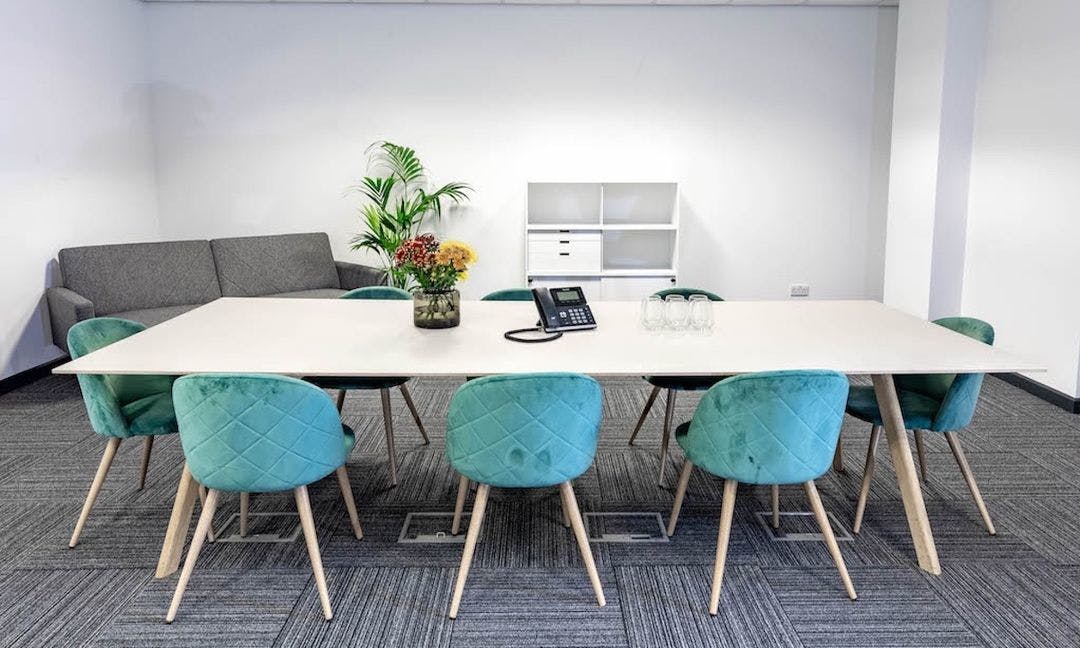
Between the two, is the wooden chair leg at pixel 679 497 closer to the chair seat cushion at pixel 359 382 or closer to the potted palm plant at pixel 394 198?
→ the chair seat cushion at pixel 359 382

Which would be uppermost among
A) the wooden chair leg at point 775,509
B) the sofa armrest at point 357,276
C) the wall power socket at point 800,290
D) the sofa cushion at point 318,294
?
the sofa armrest at point 357,276

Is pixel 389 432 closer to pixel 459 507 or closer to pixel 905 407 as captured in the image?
pixel 459 507

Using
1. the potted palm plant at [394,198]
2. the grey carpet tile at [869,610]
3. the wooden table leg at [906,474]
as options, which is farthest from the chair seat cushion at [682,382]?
the potted palm plant at [394,198]

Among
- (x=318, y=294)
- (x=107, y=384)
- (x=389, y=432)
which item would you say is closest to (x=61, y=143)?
(x=318, y=294)

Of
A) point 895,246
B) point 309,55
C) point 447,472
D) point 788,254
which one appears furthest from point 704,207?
point 447,472

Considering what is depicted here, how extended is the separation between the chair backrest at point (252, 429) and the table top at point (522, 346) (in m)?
0.13

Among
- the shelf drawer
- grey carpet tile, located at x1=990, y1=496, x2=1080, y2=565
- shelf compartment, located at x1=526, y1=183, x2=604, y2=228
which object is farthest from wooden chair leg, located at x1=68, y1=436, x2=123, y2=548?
shelf compartment, located at x1=526, y1=183, x2=604, y2=228

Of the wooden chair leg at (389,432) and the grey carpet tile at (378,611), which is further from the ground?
the wooden chair leg at (389,432)

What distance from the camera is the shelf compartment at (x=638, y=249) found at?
6148 mm

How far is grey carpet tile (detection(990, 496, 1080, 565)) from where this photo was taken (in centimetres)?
268

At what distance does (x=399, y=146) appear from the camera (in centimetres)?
602

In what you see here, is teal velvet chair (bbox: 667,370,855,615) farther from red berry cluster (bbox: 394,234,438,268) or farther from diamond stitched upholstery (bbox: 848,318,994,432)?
red berry cluster (bbox: 394,234,438,268)

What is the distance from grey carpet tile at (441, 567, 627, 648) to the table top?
71cm

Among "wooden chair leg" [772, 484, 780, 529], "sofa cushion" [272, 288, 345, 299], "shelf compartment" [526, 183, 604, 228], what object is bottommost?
"wooden chair leg" [772, 484, 780, 529]
